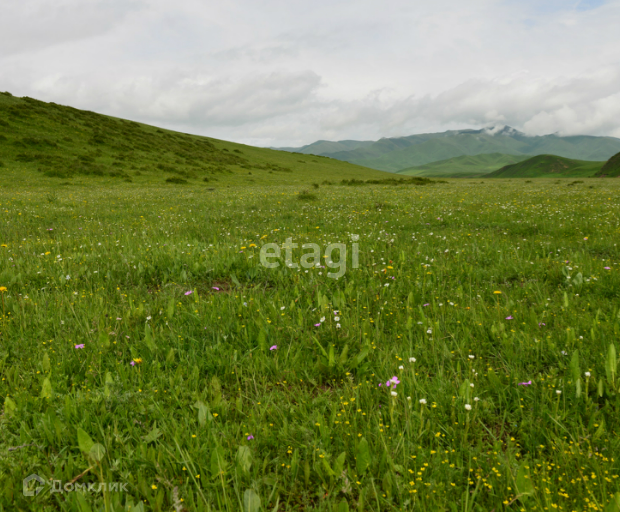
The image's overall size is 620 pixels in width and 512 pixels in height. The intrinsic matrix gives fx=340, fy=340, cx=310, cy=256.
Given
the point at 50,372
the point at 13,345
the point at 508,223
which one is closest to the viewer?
the point at 50,372

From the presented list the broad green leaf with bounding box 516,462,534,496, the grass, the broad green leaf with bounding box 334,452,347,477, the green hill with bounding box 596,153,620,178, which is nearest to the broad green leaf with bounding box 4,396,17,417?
the grass

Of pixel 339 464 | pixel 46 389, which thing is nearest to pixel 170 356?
pixel 46 389

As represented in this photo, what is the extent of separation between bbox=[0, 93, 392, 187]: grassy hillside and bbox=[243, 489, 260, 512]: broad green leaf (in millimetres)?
33619

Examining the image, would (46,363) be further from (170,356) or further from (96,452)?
(96,452)

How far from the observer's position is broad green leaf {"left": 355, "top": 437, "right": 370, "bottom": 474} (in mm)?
2059

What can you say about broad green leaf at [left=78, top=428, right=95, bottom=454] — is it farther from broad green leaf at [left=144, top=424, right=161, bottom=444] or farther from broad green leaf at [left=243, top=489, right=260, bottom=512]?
broad green leaf at [left=243, top=489, right=260, bottom=512]

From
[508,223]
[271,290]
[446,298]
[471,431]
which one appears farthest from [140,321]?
[508,223]

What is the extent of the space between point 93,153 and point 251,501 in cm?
4567

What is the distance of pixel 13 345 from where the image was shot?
338 cm

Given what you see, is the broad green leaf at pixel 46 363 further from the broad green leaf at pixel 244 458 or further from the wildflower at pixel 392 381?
the wildflower at pixel 392 381

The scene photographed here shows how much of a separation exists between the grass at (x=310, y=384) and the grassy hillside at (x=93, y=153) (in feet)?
100

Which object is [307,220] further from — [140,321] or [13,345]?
[13,345]

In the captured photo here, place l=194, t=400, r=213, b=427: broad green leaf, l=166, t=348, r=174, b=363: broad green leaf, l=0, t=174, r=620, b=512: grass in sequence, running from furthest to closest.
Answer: l=166, t=348, r=174, b=363: broad green leaf, l=194, t=400, r=213, b=427: broad green leaf, l=0, t=174, r=620, b=512: grass

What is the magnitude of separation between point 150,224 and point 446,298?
9.18 meters
